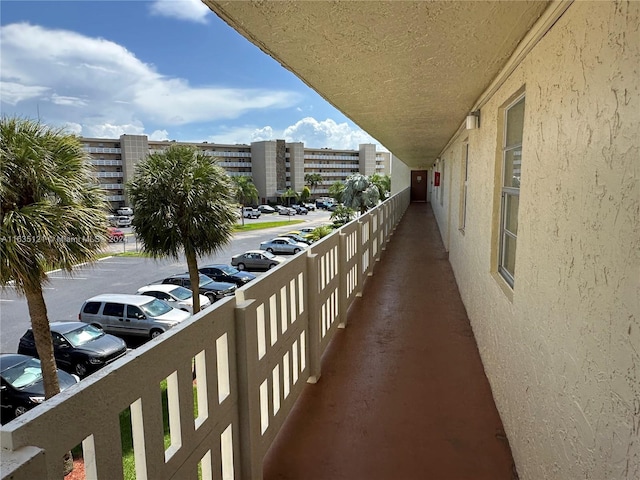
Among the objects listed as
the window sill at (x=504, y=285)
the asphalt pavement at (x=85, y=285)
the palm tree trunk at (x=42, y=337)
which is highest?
the window sill at (x=504, y=285)

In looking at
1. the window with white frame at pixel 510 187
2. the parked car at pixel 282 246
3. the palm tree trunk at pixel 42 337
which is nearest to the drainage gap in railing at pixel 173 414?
the window with white frame at pixel 510 187

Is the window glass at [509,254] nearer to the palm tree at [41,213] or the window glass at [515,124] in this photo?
the window glass at [515,124]

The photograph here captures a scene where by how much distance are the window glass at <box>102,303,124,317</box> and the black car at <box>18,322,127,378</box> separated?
142 cm

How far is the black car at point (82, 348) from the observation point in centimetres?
983

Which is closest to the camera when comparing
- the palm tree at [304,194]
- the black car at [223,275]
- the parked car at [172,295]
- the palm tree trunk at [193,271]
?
the palm tree trunk at [193,271]

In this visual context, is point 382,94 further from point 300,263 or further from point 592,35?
point 592,35

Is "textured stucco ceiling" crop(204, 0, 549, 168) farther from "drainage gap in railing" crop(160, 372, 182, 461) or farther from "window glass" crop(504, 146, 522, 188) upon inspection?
"drainage gap in railing" crop(160, 372, 182, 461)

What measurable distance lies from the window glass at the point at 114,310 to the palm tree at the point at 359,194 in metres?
14.0

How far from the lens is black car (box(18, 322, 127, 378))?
983 centimetres

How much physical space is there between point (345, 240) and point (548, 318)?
9.30ft

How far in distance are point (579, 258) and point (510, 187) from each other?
1774mm

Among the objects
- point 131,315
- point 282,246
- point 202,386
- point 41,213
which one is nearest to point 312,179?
point 282,246

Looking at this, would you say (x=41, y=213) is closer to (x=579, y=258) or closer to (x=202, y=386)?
(x=202, y=386)

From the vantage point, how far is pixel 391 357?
3.77 m
